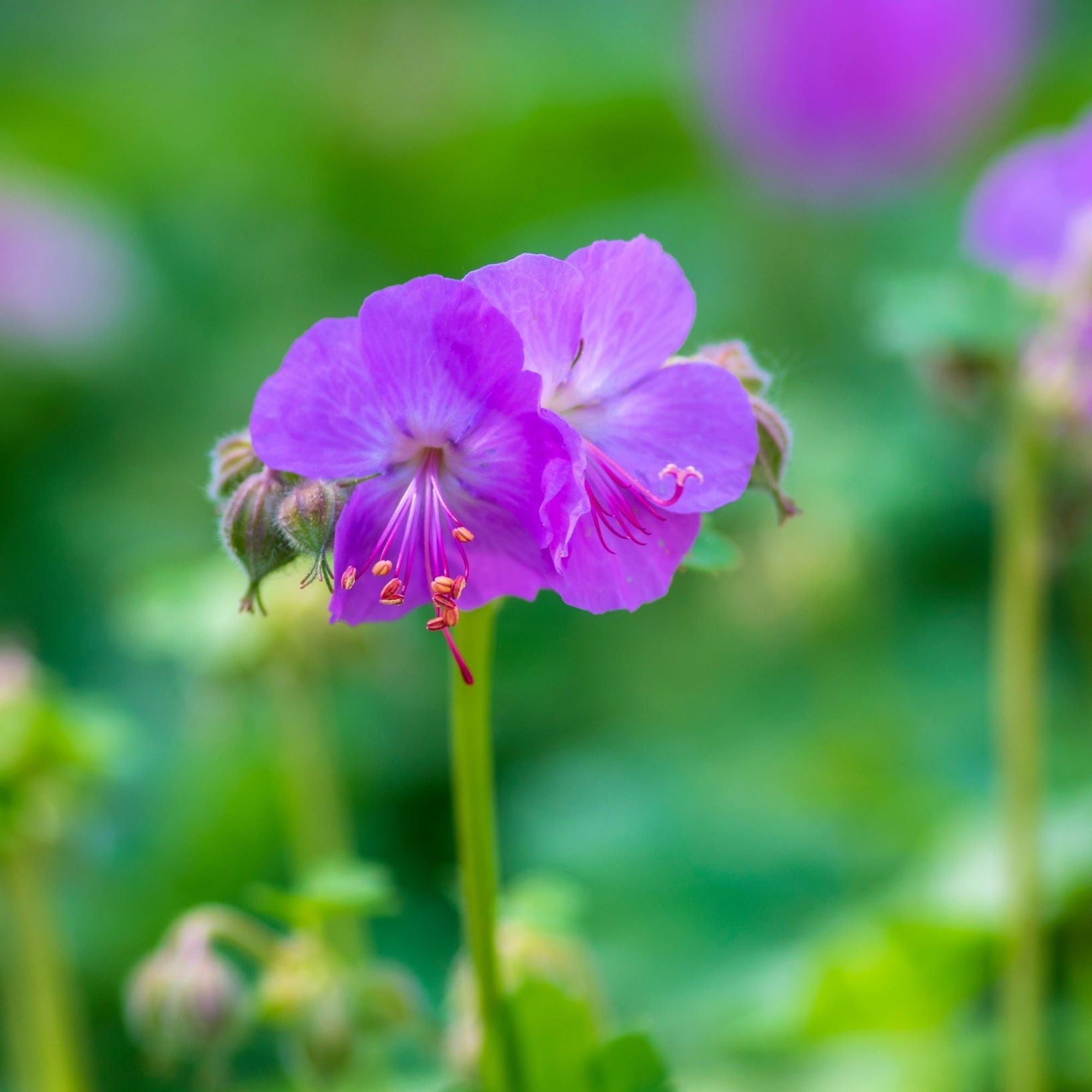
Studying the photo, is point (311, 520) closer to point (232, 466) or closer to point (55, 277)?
point (232, 466)

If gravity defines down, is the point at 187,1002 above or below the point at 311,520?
below

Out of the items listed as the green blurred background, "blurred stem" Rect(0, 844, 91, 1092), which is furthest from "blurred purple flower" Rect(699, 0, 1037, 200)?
"blurred stem" Rect(0, 844, 91, 1092)

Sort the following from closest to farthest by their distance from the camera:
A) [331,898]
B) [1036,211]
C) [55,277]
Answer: [331,898], [1036,211], [55,277]

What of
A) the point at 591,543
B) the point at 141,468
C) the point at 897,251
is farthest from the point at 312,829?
the point at 897,251

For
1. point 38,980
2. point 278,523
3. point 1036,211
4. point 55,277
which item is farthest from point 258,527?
point 55,277

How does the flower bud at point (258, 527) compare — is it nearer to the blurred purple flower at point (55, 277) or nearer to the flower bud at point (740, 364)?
the flower bud at point (740, 364)

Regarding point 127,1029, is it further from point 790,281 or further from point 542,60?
point 542,60

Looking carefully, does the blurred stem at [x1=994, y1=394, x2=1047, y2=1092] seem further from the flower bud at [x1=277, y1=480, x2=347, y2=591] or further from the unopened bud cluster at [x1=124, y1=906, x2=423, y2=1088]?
the flower bud at [x1=277, y1=480, x2=347, y2=591]
